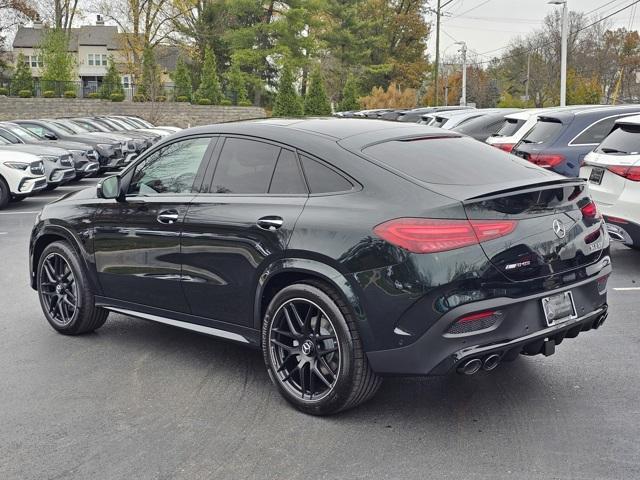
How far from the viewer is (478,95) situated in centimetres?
7538

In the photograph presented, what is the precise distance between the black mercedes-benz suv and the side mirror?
0.01 m

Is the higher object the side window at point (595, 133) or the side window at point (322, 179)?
the side window at point (595, 133)

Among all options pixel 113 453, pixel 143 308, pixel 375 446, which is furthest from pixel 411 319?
pixel 143 308

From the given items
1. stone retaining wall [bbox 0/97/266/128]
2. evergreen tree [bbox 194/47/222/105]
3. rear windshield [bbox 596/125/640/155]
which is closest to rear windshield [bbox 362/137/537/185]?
rear windshield [bbox 596/125/640/155]

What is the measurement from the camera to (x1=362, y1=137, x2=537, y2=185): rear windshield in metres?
4.49

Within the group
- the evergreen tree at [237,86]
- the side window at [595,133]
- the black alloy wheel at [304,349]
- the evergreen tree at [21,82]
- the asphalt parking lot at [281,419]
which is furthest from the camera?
the evergreen tree at [237,86]

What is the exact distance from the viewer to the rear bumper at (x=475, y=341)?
13.2 feet

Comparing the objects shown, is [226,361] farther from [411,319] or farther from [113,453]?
[411,319]

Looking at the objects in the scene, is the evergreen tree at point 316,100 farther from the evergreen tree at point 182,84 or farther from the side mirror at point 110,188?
the side mirror at point 110,188

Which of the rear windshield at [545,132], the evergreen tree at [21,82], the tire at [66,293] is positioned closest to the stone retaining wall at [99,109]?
the evergreen tree at [21,82]

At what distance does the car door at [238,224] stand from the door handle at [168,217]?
126 millimetres

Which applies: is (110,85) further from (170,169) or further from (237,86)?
(170,169)

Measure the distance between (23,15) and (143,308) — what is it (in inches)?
2183

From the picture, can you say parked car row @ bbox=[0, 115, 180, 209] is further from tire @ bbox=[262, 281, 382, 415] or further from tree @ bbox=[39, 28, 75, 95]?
tree @ bbox=[39, 28, 75, 95]
